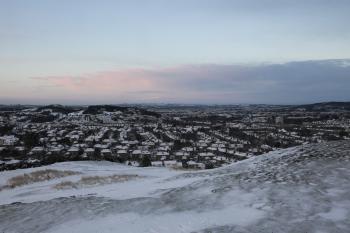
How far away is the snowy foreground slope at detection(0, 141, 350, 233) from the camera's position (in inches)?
443

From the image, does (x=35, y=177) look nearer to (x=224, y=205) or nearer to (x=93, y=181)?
(x=93, y=181)

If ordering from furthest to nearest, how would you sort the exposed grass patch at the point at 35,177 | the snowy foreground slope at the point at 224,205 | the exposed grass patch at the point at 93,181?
1. the exposed grass patch at the point at 35,177
2. the exposed grass patch at the point at 93,181
3. the snowy foreground slope at the point at 224,205

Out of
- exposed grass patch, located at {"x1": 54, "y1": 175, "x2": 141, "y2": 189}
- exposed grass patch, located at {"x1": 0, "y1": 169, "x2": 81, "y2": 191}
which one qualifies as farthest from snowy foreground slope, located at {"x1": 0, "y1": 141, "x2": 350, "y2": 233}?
exposed grass patch, located at {"x1": 0, "y1": 169, "x2": 81, "y2": 191}

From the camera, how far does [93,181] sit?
23750mm

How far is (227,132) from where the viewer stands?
579 feet

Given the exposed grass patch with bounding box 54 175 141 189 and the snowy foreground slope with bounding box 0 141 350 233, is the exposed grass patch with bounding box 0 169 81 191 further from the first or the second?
the snowy foreground slope with bounding box 0 141 350 233

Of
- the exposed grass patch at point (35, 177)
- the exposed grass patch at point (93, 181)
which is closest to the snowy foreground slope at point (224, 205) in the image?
the exposed grass patch at point (93, 181)

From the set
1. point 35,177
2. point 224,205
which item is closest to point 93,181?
point 35,177

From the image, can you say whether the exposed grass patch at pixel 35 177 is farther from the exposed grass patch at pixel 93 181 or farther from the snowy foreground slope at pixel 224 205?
the snowy foreground slope at pixel 224 205

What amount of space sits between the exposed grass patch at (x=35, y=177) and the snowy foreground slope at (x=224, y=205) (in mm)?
6430

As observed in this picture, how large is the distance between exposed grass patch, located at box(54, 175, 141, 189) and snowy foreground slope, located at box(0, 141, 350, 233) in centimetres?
364

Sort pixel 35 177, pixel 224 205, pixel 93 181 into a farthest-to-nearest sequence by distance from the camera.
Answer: pixel 35 177 < pixel 93 181 < pixel 224 205

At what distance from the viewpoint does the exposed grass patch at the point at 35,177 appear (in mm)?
25672

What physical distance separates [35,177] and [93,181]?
5831 mm
